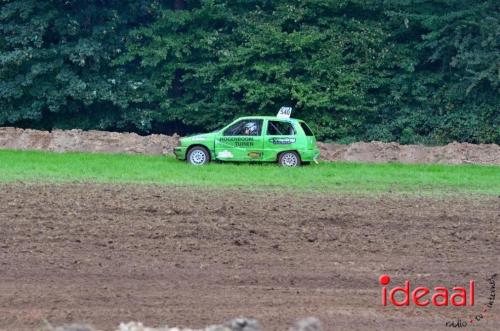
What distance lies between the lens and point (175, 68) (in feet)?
124

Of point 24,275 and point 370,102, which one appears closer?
point 24,275

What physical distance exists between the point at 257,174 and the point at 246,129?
4041mm

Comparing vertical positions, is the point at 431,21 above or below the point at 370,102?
above

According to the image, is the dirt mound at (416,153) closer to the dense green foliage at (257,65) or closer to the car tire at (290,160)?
the dense green foliage at (257,65)

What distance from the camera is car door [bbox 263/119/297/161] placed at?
28.8 meters

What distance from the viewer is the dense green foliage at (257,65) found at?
35.8m

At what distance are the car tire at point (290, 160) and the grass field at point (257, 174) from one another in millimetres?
312

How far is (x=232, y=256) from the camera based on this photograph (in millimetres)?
13766

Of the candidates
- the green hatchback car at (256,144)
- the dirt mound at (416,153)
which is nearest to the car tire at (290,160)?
the green hatchback car at (256,144)

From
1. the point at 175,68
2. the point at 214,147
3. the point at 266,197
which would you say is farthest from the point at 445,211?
the point at 175,68

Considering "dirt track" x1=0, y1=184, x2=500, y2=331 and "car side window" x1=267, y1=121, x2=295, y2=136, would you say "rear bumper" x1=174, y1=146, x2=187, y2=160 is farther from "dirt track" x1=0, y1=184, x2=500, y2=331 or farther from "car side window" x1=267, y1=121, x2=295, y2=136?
"dirt track" x1=0, y1=184, x2=500, y2=331

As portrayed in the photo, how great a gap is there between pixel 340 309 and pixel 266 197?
8689 millimetres

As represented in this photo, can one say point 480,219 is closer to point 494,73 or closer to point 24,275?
point 24,275

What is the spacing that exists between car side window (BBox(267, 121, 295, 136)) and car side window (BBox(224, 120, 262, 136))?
0.96 feet
